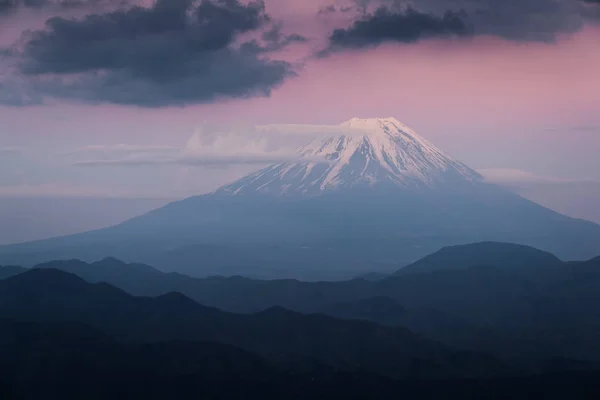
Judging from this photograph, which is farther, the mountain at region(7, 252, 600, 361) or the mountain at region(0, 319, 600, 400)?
the mountain at region(7, 252, 600, 361)

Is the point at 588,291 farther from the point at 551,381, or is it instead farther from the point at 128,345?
the point at 128,345

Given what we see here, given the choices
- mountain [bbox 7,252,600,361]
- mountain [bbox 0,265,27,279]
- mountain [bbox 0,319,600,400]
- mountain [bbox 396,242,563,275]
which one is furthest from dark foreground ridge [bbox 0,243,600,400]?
mountain [bbox 0,265,27,279]

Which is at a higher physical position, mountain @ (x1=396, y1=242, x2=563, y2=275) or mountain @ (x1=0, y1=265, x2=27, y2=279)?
mountain @ (x1=0, y1=265, x2=27, y2=279)

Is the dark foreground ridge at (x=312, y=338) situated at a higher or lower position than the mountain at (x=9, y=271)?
lower

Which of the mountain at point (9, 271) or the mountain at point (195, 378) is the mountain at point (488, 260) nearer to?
the mountain at point (9, 271)

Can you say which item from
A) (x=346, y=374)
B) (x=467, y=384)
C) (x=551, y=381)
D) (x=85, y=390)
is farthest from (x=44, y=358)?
(x=551, y=381)

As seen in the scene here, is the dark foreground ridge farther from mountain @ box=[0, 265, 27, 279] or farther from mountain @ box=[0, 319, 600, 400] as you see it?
mountain @ box=[0, 265, 27, 279]

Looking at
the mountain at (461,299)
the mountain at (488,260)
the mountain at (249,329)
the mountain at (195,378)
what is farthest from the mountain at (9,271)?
the mountain at (195,378)

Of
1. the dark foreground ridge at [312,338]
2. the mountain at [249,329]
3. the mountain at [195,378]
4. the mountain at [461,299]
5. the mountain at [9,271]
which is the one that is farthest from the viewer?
the mountain at [9,271]
